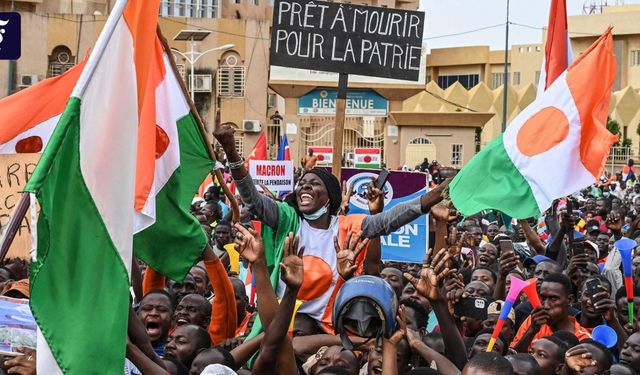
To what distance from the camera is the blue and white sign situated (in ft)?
110

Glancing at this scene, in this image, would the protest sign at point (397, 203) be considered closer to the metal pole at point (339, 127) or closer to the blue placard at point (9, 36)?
the metal pole at point (339, 127)

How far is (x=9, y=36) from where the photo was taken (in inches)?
339

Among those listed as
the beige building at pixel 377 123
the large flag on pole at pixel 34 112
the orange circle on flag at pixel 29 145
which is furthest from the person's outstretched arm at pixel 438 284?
the beige building at pixel 377 123

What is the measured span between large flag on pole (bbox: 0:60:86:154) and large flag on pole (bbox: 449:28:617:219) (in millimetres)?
2610

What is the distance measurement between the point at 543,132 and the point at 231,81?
38.0m

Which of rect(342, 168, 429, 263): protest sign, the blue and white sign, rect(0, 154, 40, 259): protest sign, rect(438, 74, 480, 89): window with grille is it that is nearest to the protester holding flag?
rect(0, 154, 40, 259): protest sign

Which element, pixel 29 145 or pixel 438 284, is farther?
pixel 29 145

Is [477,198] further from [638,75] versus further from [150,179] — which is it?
[638,75]

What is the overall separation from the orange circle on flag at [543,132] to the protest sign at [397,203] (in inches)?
42.5

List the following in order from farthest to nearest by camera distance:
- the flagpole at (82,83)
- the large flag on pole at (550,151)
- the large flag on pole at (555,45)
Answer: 1. the large flag on pole at (555,45)
2. the large flag on pole at (550,151)
3. the flagpole at (82,83)

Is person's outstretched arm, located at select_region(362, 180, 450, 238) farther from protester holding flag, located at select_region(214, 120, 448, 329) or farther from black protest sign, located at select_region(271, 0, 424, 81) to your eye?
black protest sign, located at select_region(271, 0, 424, 81)

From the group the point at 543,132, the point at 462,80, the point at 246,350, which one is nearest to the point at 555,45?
the point at 543,132

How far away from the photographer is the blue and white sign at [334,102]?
110 feet

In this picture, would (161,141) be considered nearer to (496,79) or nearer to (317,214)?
(317,214)
